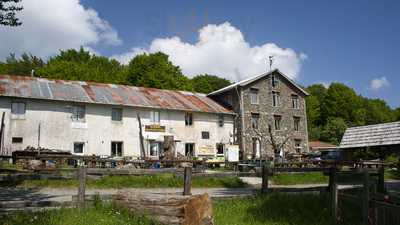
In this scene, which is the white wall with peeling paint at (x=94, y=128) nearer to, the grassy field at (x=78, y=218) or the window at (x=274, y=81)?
the window at (x=274, y=81)

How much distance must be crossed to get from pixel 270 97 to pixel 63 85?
788 inches

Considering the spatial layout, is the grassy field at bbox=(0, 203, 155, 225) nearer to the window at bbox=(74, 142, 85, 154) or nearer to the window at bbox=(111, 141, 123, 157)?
the window at bbox=(74, 142, 85, 154)

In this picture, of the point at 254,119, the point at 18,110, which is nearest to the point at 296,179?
the point at 254,119

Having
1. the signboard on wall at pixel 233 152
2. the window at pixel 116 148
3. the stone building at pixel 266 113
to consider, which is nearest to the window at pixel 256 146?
the stone building at pixel 266 113

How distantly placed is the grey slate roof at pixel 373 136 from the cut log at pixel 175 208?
2724 cm

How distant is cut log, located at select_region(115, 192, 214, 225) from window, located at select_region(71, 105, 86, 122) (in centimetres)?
2354

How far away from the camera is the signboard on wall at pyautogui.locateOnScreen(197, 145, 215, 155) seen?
35281mm

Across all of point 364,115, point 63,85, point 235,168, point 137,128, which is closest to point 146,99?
point 137,128

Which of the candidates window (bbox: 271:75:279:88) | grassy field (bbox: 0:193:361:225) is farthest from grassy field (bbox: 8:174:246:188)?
window (bbox: 271:75:279:88)

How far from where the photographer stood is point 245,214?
927 cm

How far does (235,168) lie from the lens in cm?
2683

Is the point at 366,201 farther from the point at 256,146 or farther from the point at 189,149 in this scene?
the point at 256,146

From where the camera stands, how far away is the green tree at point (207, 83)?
67.7 metres

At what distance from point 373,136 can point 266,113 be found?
35.1 feet
